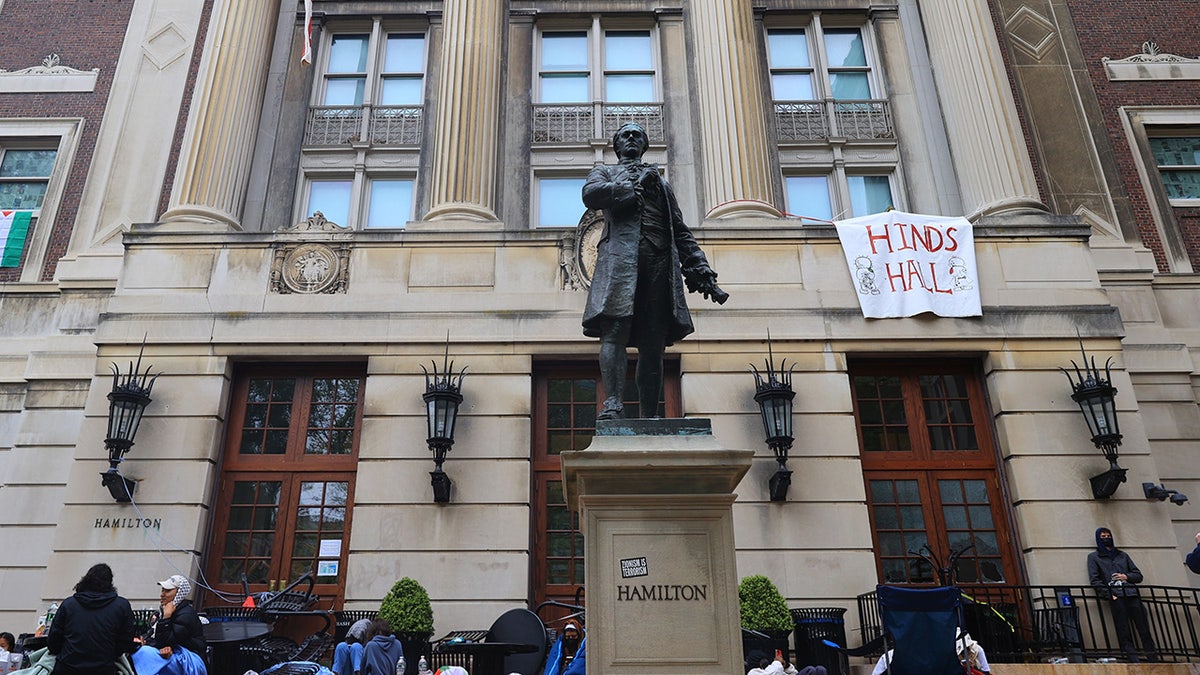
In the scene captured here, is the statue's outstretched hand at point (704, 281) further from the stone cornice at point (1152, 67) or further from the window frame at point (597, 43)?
the stone cornice at point (1152, 67)

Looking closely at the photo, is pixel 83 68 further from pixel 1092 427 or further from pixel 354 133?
pixel 1092 427

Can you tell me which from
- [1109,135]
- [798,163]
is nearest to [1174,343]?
[1109,135]

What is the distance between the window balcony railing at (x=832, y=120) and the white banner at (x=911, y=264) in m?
4.45

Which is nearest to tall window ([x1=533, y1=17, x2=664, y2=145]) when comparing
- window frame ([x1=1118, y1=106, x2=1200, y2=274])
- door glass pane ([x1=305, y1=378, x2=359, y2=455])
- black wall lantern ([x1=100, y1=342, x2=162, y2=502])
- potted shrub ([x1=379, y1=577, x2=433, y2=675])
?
door glass pane ([x1=305, y1=378, x2=359, y2=455])

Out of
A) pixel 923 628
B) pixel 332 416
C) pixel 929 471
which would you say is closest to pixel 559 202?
pixel 332 416

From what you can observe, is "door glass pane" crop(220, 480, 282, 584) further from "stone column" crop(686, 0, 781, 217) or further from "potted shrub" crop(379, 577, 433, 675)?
"stone column" crop(686, 0, 781, 217)

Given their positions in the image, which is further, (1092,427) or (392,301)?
(392,301)

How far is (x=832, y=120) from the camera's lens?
19375 mm

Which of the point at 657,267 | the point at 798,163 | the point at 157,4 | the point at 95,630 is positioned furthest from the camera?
the point at 157,4

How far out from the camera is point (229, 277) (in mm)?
15086

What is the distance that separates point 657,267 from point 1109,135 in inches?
630

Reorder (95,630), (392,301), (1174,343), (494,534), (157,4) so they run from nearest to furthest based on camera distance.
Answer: (95,630)
(494,534)
(392,301)
(1174,343)
(157,4)

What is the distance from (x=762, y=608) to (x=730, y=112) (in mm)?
9715

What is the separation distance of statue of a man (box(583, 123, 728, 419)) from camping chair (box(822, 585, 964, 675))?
9.48ft
